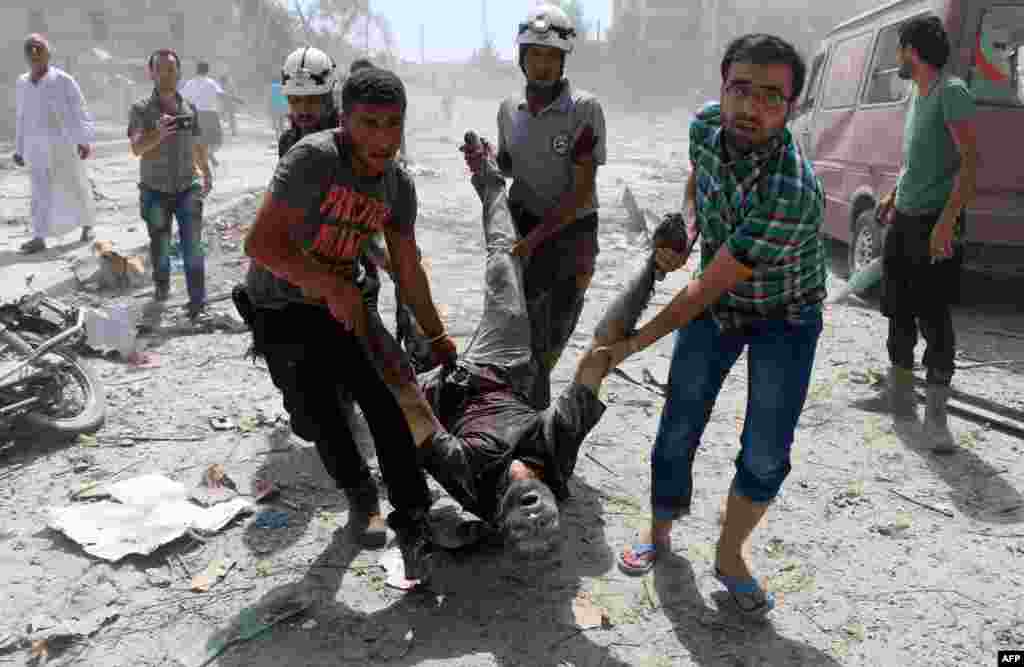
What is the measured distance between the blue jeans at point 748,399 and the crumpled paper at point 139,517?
1.83m

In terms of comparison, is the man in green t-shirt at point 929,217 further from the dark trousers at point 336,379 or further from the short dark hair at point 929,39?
the dark trousers at point 336,379

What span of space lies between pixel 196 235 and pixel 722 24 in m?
35.6

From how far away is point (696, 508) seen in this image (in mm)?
3312

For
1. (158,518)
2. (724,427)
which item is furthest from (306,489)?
(724,427)

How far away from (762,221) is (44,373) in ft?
11.6

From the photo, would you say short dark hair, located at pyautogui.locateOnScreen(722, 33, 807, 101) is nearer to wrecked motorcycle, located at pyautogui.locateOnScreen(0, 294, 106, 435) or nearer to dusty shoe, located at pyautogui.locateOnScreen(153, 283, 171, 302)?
wrecked motorcycle, located at pyautogui.locateOnScreen(0, 294, 106, 435)

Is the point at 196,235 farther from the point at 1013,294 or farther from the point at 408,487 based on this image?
the point at 1013,294

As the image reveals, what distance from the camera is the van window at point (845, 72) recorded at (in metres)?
6.88

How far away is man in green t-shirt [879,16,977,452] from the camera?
3.54 m

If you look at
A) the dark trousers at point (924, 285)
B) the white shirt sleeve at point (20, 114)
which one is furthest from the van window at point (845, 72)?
the white shirt sleeve at point (20, 114)

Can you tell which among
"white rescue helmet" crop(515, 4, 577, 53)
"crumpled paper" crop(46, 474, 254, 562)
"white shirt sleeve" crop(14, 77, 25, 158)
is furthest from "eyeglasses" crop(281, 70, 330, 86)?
"white shirt sleeve" crop(14, 77, 25, 158)

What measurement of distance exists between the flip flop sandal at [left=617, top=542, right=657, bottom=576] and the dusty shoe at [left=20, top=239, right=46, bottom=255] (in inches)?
291

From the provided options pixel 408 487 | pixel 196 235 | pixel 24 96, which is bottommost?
pixel 408 487

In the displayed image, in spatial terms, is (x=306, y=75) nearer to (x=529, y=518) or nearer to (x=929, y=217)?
(x=529, y=518)
